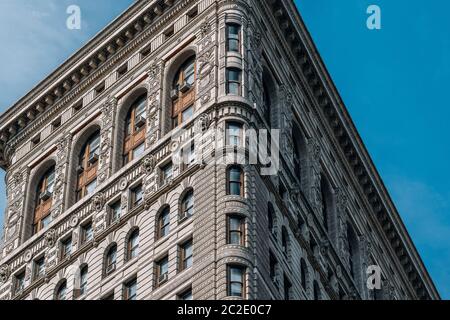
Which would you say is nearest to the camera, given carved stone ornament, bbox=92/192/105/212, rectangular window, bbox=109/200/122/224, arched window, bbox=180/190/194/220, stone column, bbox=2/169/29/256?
arched window, bbox=180/190/194/220

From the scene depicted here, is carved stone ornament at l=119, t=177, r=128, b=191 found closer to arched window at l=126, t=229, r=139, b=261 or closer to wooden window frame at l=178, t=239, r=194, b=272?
arched window at l=126, t=229, r=139, b=261

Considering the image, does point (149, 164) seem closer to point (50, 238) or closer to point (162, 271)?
point (50, 238)

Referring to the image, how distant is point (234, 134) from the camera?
9356cm

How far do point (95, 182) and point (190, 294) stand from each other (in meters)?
19.7

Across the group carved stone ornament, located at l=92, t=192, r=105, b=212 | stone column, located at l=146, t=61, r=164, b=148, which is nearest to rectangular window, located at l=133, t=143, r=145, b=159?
stone column, located at l=146, t=61, r=164, b=148

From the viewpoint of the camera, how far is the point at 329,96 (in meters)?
115

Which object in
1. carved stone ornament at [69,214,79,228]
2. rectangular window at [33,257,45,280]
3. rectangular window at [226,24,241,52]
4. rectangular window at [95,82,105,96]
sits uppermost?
rectangular window at [95,82,105,96]

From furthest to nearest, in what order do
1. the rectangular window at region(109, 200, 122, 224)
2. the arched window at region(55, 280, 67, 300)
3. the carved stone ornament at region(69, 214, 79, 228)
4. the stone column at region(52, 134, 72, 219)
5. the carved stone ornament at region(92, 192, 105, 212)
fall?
the stone column at region(52, 134, 72, 219) → the carved stone ornament at region(69, 214, 79, 228) → the carved stone ornament at region(92, 192, 105, 212) → the rectangular window at region(109, 200, 122, 224) → the arched window at region(55, 280, 67, 300)

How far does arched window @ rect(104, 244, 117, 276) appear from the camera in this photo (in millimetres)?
94750

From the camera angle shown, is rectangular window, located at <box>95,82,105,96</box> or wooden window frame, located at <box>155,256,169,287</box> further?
rectangular window, located at <box>95,82,105,96</box>

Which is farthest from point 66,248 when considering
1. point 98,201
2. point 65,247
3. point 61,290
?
point 98,201

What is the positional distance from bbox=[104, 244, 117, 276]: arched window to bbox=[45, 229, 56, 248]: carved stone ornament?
7.15 metres

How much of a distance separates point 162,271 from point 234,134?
9685 mm
